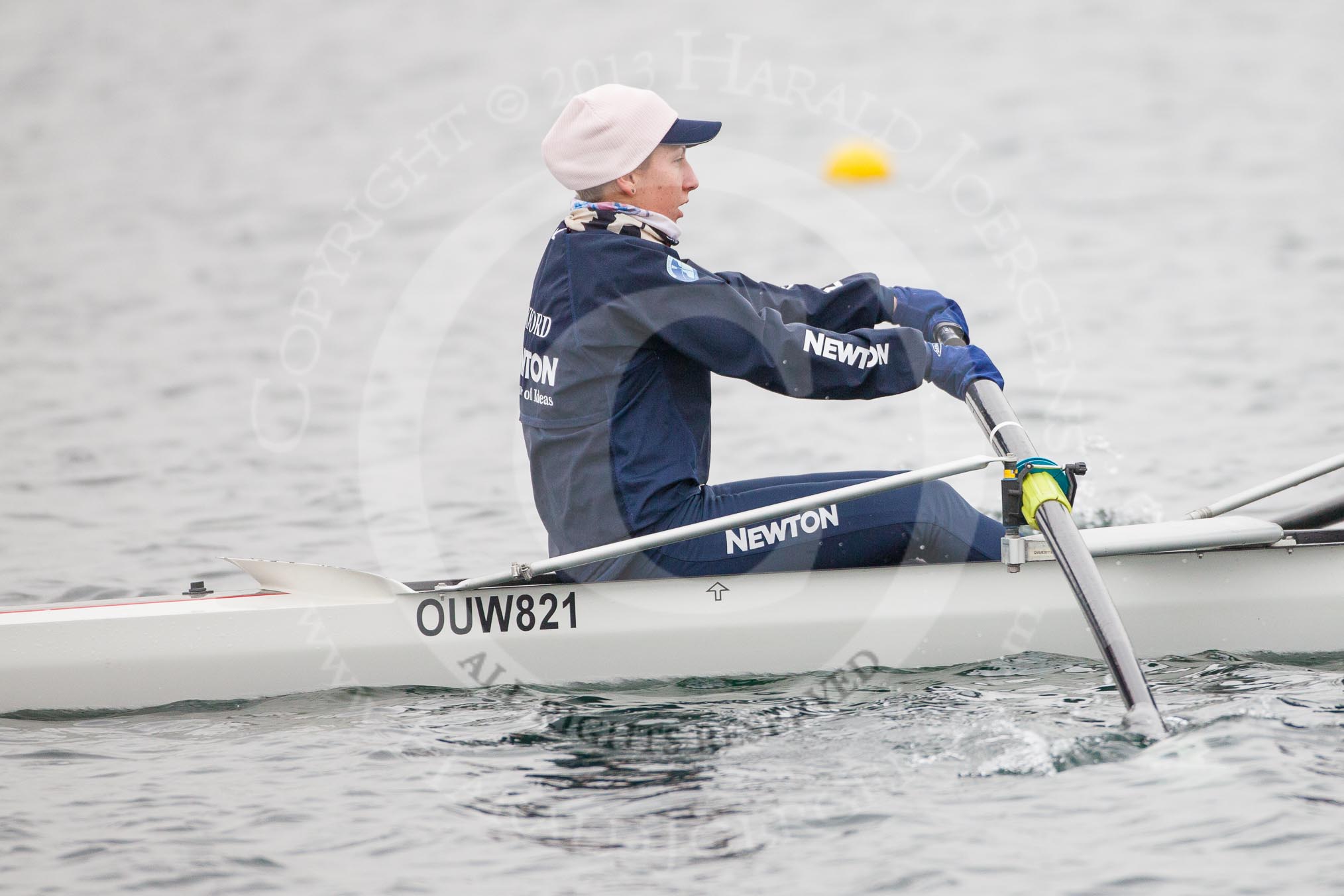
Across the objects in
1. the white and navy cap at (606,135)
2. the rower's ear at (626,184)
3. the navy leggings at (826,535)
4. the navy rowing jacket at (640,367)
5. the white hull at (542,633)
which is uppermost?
the white and navy cap at (606,135)

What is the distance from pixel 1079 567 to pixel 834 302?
1246 mm

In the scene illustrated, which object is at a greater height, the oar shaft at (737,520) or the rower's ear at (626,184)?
the rower's ear at (626,184)

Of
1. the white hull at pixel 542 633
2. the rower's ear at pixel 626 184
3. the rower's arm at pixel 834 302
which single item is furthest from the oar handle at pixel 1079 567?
the rower's ear at pixel 626 184

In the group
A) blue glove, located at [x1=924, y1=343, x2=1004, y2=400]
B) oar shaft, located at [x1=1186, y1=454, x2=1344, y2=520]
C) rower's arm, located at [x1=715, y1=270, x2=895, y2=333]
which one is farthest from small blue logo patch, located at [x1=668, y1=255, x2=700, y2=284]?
oar shaft, located at [x1=1186, y1=454, x2=1344, y2=520]

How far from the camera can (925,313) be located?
561 cm

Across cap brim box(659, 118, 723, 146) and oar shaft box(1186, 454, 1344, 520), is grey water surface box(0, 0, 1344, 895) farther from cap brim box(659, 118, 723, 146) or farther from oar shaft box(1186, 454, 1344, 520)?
cap brim box(659, 118, 723, 146)

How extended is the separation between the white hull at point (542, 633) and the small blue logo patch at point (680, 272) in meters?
1.08

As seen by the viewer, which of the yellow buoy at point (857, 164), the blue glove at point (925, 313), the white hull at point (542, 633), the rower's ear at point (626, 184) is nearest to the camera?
the rower's ear at point (626, 184)

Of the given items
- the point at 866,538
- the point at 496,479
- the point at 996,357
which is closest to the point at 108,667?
the point at 866,538

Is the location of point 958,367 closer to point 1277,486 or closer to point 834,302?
point 834,302

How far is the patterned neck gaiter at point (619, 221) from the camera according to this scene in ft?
16.0

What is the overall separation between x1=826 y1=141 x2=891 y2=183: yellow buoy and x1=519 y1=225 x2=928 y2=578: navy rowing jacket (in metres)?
12.8

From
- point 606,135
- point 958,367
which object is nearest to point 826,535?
point 958,367

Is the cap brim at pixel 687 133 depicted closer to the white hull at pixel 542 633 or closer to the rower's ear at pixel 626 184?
the rower's ear at pixel 626 184
